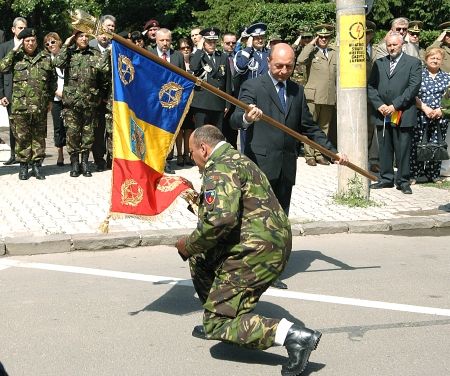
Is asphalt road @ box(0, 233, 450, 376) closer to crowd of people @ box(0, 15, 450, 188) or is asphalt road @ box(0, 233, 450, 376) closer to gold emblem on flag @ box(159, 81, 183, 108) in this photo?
gold emblem on flag @ box(159, 81, 183, 108)

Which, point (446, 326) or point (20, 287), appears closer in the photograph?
point (446, 326)

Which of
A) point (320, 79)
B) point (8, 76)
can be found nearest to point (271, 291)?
point (320, 79)

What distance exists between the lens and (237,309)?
229 inches

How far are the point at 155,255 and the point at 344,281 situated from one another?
212 centimetres

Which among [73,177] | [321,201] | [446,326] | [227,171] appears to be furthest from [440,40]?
[227,171]

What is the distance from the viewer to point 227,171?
5695mm

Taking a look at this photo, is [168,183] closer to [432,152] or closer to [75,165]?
[75,165]

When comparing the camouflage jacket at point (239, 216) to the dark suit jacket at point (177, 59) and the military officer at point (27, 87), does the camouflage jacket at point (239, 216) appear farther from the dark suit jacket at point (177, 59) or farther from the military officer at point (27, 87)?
the dark suit jacket at point (177, 59)

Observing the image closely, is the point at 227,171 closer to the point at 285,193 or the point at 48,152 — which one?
the point at 285,193

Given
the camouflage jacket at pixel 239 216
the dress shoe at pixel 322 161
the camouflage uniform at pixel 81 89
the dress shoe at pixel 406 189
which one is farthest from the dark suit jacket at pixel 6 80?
the camouflage jacket at pixel 239 216

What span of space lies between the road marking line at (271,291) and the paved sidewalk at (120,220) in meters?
0.51

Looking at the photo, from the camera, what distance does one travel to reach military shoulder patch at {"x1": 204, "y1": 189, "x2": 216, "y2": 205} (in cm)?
560

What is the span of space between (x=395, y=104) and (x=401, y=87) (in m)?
0.29

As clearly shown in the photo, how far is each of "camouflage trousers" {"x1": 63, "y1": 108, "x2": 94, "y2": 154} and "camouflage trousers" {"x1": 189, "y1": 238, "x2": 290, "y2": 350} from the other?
7.54 m
